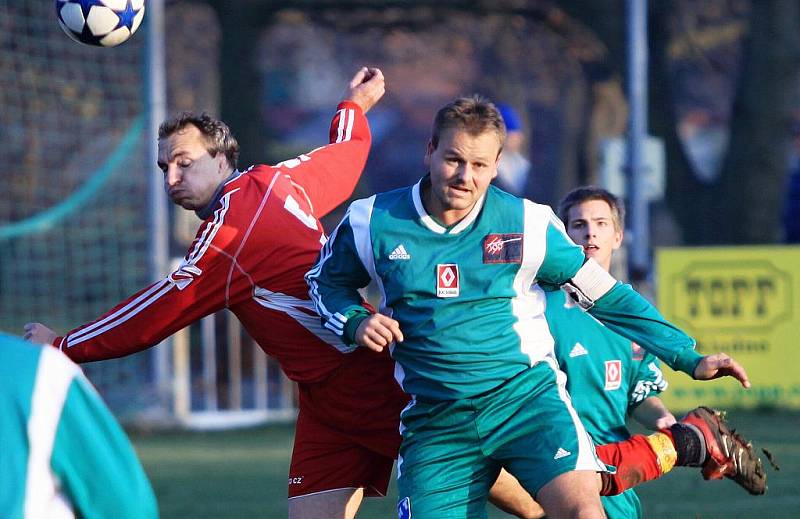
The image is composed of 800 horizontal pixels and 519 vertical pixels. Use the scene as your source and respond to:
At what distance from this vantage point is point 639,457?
5.11 meters

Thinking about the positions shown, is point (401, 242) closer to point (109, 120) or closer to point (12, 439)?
point (12, 439)

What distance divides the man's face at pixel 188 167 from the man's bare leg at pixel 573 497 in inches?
66.9

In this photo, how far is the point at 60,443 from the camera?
2.54 metres

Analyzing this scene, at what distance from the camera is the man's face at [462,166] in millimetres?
4500

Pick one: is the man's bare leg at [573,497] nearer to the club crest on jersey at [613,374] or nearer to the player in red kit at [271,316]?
the player in red kit at [271,316]

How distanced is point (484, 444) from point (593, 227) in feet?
4.16

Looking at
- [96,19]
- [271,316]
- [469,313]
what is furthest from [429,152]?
[96,19]

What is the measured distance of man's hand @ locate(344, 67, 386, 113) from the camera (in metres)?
5.82

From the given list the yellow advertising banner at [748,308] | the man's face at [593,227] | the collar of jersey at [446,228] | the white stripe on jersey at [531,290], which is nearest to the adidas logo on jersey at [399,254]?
the collar of jersey at [446,228]

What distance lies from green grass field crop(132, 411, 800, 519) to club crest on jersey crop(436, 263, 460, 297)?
320 cm

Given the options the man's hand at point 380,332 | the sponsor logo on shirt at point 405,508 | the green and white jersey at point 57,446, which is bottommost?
the sponsor logo on shirt at point 405,508

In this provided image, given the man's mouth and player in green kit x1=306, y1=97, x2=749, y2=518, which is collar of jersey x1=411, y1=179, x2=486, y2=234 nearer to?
player in green kit x1=306, y1=97, x2=749, y2=518

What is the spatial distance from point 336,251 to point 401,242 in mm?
248

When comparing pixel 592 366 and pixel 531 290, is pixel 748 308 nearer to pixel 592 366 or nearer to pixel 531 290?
pixel 592 366
